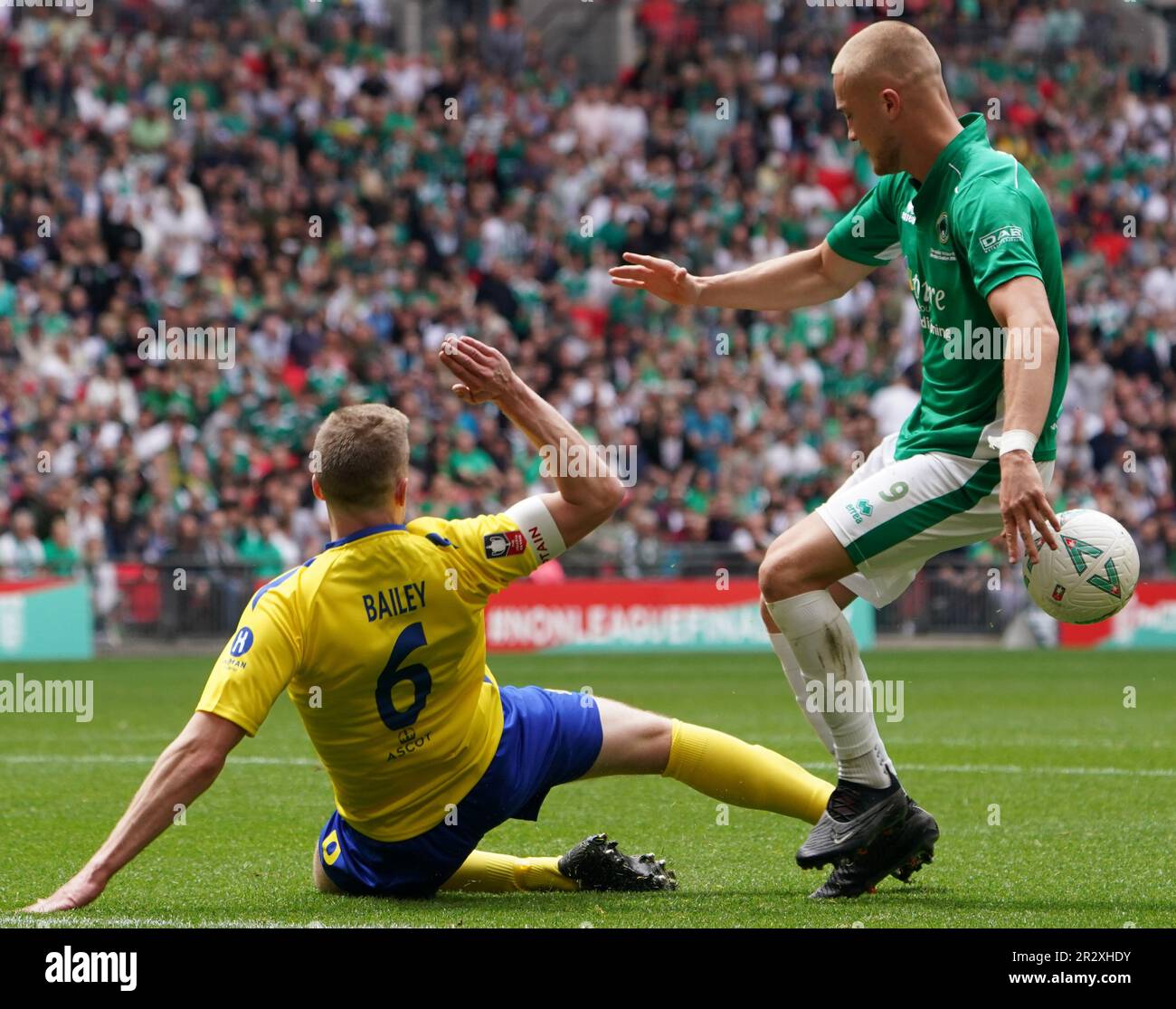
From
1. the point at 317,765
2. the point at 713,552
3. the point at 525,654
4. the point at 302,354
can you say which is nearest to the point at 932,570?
the point at 713,552

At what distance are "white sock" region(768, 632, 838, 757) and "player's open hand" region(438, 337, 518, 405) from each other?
1.27 m

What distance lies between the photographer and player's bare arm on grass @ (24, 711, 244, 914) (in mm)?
4492

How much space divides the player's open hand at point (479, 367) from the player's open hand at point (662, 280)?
1.30 meters

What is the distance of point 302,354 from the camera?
20.1m

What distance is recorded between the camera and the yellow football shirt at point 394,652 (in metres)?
4.82

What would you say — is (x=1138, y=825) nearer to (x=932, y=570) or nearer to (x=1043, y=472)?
(x=1043, y=472)

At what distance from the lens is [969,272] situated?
5.22 meters
